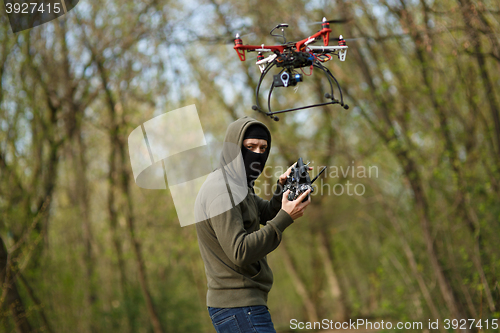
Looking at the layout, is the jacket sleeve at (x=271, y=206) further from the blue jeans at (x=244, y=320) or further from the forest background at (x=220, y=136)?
the forest background at (x=220, y=136)

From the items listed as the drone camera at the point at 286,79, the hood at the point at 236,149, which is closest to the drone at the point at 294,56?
the drone camera at the point at 286,79

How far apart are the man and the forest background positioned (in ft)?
10.1

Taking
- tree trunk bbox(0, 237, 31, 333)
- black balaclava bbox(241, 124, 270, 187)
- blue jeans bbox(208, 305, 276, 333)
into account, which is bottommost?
blue jeans bbox(208, 305, 276, 333)

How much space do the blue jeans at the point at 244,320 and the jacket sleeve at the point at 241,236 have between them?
0.29 meters

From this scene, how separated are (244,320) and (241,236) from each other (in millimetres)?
457

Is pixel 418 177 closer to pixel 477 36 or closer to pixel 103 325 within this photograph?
pixel 477 36

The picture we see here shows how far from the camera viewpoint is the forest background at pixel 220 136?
5891 millimetres

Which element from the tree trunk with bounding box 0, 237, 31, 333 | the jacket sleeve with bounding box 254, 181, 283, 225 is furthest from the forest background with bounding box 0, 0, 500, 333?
the jacket sleeve with bounding box 254, 181, 283, 225

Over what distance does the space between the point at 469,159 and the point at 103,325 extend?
7067mm

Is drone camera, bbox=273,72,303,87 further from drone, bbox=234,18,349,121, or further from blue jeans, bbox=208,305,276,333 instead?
blue jeans, bbox=208,305,276,333

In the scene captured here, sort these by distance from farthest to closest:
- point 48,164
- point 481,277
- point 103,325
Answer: point 103,325 → point 48,164 → point 481,277

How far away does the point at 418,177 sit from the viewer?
6.19m

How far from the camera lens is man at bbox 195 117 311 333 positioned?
78.0 inches

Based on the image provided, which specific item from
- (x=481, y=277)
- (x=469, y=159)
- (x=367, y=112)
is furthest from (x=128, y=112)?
(x=481, y=277)
